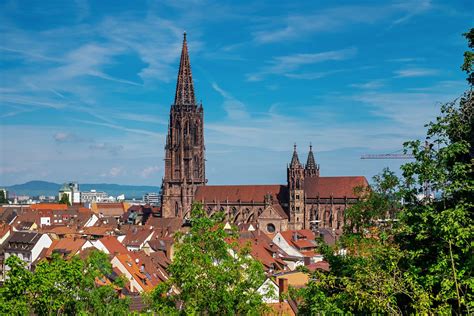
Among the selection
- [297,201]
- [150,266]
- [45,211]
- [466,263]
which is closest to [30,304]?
[466,263]

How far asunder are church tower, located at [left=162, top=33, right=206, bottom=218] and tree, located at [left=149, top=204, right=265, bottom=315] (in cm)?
10120

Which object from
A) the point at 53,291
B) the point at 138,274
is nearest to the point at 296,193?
the point at 138,274

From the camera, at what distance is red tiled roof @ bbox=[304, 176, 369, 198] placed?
11250 centimetres

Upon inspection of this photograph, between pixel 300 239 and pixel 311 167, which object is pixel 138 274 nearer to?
pixel 300 239

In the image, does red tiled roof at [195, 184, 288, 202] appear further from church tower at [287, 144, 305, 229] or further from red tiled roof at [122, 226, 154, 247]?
red tiled roof at [122, 226, 154, 247]

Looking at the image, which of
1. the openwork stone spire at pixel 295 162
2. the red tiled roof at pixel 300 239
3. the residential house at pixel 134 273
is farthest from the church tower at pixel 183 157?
the residential house at pixel 134 273

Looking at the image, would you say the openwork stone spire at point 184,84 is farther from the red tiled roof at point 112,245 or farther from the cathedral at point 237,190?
the red tiled roof at point 112,245

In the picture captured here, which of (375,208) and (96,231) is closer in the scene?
(375,208)

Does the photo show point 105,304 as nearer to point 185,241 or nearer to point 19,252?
point 185,241

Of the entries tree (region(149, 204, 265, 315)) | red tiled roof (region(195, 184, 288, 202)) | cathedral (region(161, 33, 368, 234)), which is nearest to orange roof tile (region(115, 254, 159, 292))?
tree (region(149, 204, 265, 315))

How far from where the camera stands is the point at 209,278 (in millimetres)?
21406

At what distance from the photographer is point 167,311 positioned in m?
21.6

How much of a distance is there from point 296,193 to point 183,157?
26440mm

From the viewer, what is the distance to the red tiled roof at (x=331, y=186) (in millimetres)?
112500
